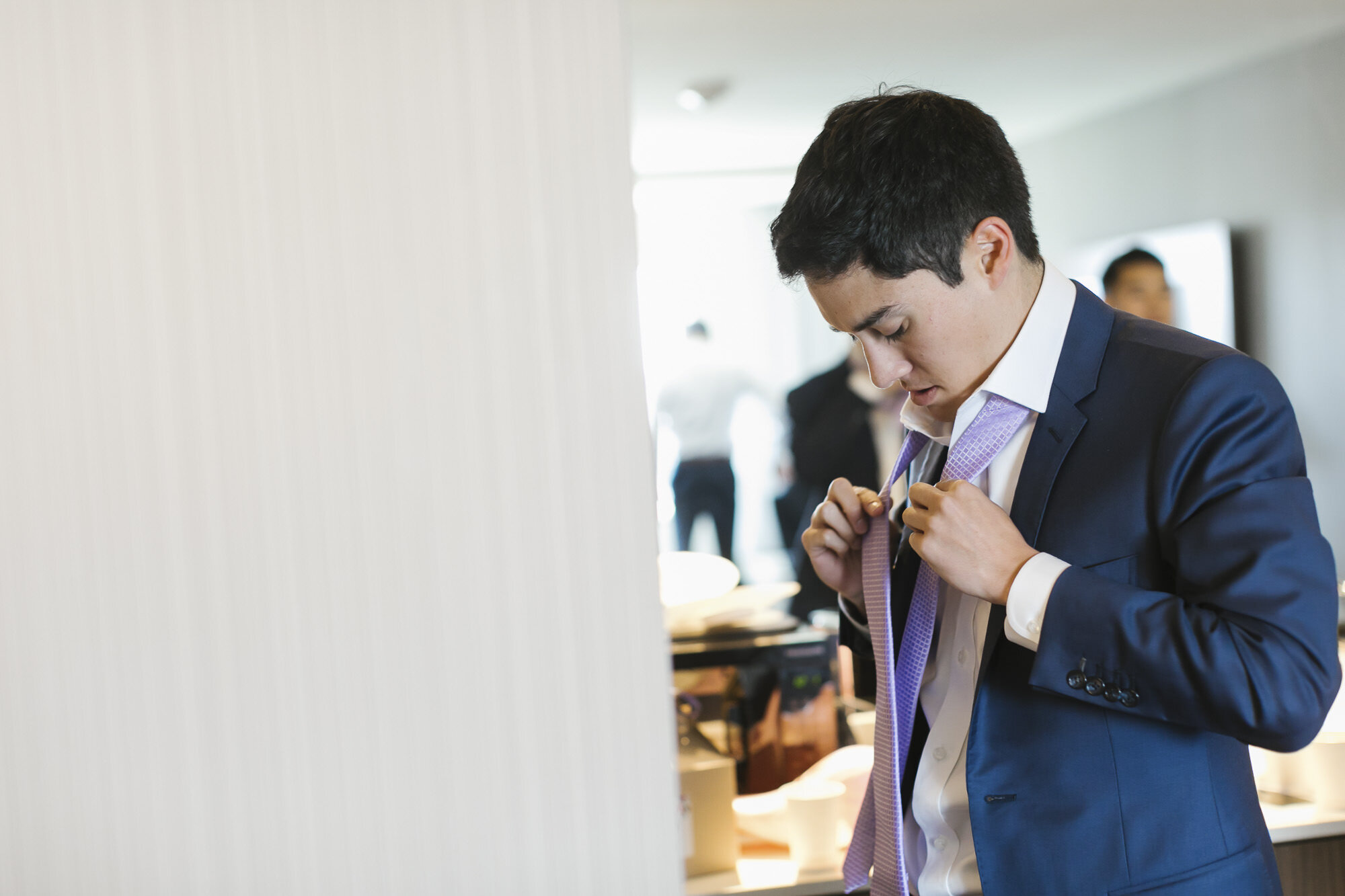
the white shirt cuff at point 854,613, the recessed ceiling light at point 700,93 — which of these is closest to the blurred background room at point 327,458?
the white shirt cuff at point 854,613

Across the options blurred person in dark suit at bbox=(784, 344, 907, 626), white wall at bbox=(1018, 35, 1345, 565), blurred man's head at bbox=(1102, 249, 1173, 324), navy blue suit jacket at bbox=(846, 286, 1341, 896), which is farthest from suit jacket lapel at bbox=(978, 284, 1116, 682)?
blurred person in dark suit at bbox=(784, 344, 907, 626)

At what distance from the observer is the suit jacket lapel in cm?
94

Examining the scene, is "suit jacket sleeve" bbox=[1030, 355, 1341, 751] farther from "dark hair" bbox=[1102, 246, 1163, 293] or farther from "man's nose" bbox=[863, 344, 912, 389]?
"dark hair" bbox=[1102, 246, 1163, 293]

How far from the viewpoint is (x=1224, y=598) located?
2.69 feet

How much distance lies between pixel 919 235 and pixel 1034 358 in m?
0.16

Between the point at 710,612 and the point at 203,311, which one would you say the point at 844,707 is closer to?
the point at 710,612

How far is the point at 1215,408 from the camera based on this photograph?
85 cm

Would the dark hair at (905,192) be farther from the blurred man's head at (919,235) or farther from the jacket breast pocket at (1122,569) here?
the jacket breast pocket at (1122,569)

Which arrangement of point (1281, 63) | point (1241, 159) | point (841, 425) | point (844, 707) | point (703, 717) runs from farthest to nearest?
point (841, 425)
point (1241, 159)
point (1281, 63)
point (844, 707)
point (703, 717)

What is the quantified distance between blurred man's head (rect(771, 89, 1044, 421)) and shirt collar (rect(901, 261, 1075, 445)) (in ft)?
0.06

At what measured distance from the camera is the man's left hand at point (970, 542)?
2.95ft

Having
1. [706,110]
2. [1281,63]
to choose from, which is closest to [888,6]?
[706,110]

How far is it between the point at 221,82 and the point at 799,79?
2.72m

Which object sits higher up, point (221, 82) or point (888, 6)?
point (888, 6)
